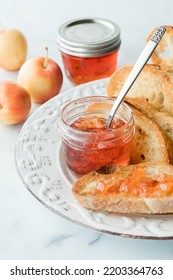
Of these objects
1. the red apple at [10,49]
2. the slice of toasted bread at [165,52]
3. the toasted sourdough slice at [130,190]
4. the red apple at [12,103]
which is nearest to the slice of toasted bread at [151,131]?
the toasted sourdough slice at [130,190]

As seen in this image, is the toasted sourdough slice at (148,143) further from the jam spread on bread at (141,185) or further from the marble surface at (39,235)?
the marble surface at (39,235)

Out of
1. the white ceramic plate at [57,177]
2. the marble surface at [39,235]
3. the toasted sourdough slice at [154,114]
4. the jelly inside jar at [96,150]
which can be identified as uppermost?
the toasted sourdough slice at [154,114]

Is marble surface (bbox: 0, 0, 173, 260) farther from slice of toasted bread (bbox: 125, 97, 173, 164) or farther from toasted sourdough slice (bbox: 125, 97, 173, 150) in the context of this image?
toasted sourdough slice (bbox: 125, 97, 173, 150)

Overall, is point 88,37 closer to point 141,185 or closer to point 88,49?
point 88,49

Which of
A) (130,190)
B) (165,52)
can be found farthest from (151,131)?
(165,52)

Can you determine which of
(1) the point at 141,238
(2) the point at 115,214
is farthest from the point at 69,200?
(1) the point at 141,238

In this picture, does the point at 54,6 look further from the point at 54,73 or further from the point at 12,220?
the point at 12,220
